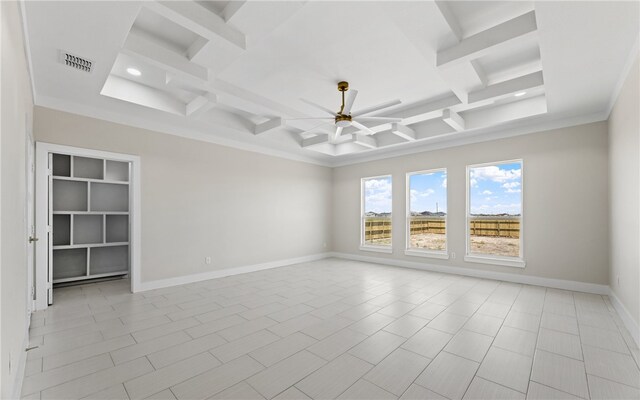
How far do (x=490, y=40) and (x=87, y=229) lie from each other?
6.85 metres

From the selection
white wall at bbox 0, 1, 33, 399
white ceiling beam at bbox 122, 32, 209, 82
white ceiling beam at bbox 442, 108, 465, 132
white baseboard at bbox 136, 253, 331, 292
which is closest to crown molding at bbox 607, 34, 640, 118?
white ceiling beam at bbox 442, 108, 465, 132

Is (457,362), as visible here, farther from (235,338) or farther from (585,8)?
(585,8)

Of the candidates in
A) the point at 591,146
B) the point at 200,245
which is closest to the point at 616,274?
the point at 591,146

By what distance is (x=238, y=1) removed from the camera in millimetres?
2256

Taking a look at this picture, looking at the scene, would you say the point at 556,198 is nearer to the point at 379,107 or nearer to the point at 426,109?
the point at 426,109

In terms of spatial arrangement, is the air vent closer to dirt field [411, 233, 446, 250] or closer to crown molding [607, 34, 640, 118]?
crown molding [607, 34, 640, 118]

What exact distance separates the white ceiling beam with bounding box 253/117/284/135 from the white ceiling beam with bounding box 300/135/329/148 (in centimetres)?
129

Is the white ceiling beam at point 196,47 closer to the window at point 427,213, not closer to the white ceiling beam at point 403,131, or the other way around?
the white ceiling beam at point 403,131

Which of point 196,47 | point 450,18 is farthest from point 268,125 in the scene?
point 450,18

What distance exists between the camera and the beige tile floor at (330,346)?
198 cm

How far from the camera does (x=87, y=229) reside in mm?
5277

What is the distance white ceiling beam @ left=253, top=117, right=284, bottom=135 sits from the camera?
493cm

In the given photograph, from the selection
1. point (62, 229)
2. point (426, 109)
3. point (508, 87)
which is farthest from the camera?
point (62, 229)

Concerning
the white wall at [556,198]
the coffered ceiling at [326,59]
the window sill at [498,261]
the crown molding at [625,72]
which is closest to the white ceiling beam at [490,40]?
the coffered ceiling at [326,59]
